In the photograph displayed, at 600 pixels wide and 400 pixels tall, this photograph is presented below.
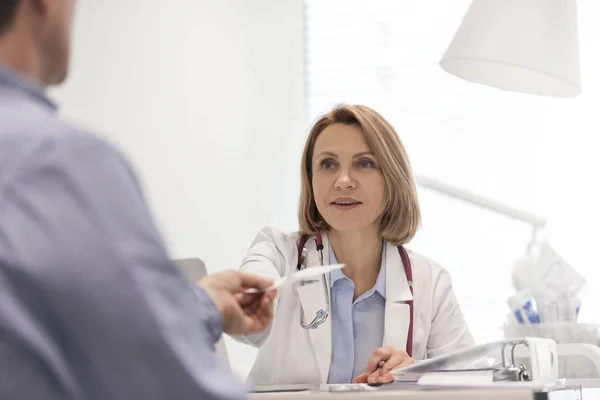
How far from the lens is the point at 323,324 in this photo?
2066mm

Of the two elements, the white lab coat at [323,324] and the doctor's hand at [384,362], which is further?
the white lab coat at [323,324]

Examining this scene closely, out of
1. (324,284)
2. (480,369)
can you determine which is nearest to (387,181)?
(324,284)

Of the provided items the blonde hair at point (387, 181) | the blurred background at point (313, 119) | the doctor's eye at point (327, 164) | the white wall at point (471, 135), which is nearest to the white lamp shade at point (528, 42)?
the blonde hair at point (387, 181)

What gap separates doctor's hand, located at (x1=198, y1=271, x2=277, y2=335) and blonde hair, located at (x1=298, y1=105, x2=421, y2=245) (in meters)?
1.19

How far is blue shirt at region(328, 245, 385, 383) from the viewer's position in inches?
80.6

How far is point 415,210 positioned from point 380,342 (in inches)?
16.6

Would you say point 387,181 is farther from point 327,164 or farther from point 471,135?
point 471,135

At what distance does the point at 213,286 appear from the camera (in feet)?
3.05

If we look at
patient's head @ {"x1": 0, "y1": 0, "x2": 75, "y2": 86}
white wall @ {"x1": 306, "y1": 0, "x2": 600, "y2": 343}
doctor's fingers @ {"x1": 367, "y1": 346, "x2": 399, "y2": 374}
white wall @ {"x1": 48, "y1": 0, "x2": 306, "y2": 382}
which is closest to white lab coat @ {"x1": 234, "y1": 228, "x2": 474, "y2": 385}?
doctor's fingers @ {"x1": 367, "y1": 346, "x2": 399, "y2": 374}

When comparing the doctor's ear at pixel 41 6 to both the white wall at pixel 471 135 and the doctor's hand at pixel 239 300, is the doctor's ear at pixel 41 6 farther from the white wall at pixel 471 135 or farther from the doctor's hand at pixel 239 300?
the white wall at pixel 471 135

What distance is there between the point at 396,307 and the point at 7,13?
5.23ft

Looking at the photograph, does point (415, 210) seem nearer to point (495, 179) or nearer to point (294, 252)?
point (294, 252)

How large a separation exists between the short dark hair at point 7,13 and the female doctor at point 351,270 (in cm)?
142

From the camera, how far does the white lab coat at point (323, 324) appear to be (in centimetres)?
204
